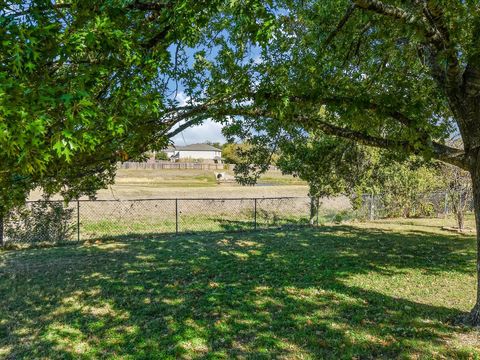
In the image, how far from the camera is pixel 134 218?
1345 centimetres

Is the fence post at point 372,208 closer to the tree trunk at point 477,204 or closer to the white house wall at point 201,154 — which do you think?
the tree trunk at point 477,204

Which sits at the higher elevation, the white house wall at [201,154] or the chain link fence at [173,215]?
the white house wall at [201,154]

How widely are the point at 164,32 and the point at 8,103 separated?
1849mm

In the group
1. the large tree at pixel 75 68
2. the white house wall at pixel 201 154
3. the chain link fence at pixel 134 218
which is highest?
the white house wall at pixel 201 154

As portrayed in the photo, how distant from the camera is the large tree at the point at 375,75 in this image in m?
4.36

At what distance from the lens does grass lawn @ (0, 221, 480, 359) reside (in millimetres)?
4238

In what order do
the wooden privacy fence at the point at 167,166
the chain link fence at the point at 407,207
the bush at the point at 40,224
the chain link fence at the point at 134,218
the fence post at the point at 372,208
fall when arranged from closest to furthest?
the bush at the point at 40,224 < the chain link fence at the point at 134,218 < the fence post at the point at 372,208 < the chain link fence at the point at 407,207 < the wooden privacy fence at the point at 167,166

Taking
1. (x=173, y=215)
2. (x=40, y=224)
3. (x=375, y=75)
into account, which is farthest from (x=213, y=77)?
(x=173, y=215)

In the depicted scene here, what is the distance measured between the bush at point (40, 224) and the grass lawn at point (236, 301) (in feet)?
3.36

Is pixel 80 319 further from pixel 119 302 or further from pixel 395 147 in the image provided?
pixel 395 147

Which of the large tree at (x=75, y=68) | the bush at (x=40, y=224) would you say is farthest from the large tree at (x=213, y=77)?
the bush at (x=40, y=224)

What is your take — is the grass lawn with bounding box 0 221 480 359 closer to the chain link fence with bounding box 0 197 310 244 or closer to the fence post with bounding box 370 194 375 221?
the chain link fence with bounding box 0 197 310 244

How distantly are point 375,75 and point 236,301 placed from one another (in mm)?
4512

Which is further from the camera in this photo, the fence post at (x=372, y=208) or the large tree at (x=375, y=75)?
the fence post at (x=372, y=208)
